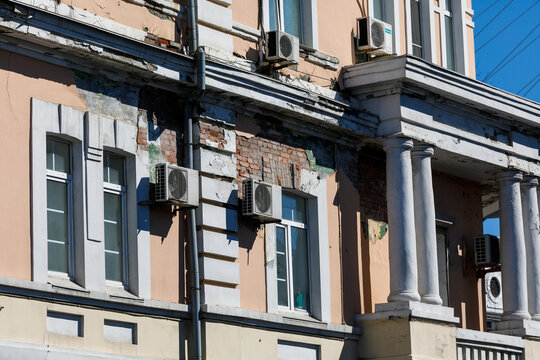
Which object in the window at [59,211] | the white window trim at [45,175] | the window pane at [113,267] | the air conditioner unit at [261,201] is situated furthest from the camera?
the air conditioner unit at [261,201]

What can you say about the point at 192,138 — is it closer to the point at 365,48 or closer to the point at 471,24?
→ the point at 365,48

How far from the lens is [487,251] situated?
68.1 feet

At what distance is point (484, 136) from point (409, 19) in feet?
6.64

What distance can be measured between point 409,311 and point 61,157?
5.11 metres

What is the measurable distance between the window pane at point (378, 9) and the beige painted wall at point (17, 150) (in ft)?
21.0

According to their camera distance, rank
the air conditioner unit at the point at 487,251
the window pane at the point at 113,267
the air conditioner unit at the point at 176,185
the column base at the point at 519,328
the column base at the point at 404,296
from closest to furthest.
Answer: the window pane at the point at 113,267
the air conditioner unit at the point at 176,185
the column base at the point at 404,296
the column base at the point at 519,328
the air conditioner unit at the point at 487,251

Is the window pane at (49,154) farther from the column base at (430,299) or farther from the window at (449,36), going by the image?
the window at (449,36)

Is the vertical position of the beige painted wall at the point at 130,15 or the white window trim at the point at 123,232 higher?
the beige painted wall at the point at 130,15

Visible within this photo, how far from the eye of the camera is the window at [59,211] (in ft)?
48.3

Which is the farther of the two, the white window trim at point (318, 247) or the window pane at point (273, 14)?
the window pane at point (273, 14)

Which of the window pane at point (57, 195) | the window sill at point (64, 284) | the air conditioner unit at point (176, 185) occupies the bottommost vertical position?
the window sill at point (64, 284)

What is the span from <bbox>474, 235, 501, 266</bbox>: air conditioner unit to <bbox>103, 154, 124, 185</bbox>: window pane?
7.07 meters

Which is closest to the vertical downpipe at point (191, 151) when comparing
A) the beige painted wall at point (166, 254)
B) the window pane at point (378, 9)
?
the beige painted wall at point (166, 254)

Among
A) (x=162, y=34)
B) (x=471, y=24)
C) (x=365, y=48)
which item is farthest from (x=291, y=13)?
(x=471, y=24)
